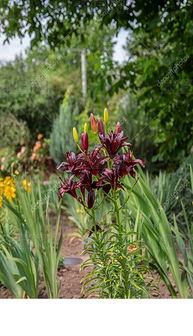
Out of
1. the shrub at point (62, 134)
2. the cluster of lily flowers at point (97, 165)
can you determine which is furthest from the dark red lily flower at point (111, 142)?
the shrub at point (62, 134)

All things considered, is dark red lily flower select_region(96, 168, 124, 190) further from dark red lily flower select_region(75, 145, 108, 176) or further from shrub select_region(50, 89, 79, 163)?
shrub select_region(50, 89, 79, 163)

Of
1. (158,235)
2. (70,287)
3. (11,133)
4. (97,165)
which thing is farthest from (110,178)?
(11,133)

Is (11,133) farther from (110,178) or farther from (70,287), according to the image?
(110,178)

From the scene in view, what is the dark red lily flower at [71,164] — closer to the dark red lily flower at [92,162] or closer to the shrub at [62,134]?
the dark red lily flower at [92,162]

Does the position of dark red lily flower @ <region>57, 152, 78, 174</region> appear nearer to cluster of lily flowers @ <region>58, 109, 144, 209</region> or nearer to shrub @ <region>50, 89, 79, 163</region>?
cluster of lily flowers @ <region>58, 109, 144, 209</region>

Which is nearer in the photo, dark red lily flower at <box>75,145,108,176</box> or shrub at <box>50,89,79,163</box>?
dark red lily flower at <box>75,145,108,176</box>

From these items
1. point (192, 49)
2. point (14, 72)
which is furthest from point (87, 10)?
point (14, 72)

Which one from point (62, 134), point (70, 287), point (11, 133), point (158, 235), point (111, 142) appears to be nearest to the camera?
point (111, 142)

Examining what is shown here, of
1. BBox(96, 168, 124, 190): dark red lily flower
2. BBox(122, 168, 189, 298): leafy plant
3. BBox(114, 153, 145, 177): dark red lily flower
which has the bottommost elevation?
BBox(122, 168, 189, 298): leafy plant

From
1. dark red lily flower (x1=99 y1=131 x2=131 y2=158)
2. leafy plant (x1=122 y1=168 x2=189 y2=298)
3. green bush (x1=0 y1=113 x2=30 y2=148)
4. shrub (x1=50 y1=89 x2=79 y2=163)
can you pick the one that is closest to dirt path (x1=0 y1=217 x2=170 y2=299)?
leafy plant (x1=122 y1=168 x2=189 y2=298)

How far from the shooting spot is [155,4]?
3666 millimetres

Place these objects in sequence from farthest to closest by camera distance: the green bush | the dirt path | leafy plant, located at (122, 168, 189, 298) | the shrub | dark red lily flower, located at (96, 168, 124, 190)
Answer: the green bush
the shrub
the dirt path
leafy plant, located at (122, 168, 189, 298)
dark red lily flower, located at (96, 168, 124, 190)

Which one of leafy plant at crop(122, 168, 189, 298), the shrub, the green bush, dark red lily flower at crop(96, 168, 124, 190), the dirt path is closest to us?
dark red lily flower at crop(96, 168, 124, 190)

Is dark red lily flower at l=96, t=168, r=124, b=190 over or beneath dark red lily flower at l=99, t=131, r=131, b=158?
beneath
